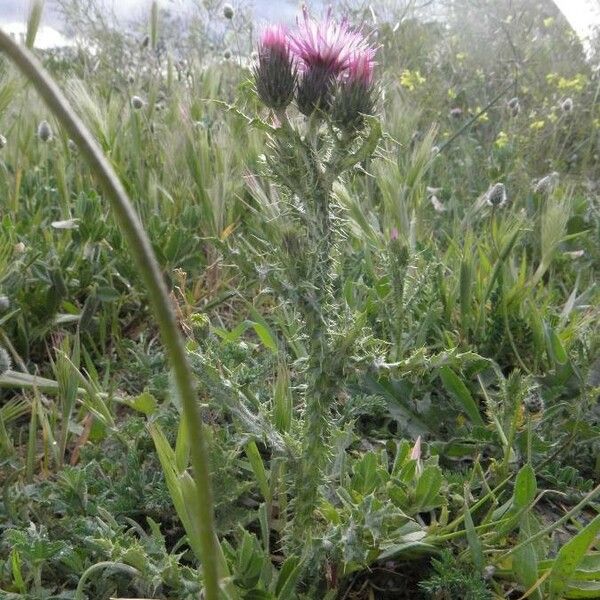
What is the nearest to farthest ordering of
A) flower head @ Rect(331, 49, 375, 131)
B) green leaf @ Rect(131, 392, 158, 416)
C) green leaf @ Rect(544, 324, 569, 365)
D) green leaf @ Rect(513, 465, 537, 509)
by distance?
flower head @ Rect(331, 49, 375, 131) < green leaf @ Rect(513, 465, 537, 509) < green leaf @ Rect(131, 392, 158, 416) < green leaf @ Rect(544, 324, 569, 365)

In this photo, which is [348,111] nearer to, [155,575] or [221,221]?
[155,575]

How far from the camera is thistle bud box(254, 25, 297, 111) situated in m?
0.95

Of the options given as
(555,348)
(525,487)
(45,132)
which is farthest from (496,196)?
(45,132)

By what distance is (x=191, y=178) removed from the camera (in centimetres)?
248

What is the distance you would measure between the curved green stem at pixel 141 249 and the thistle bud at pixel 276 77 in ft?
1.72

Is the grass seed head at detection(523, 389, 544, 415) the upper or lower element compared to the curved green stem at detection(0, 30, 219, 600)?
lower

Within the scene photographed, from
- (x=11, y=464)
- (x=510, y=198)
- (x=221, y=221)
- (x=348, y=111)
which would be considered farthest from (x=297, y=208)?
(x=510, y=198)

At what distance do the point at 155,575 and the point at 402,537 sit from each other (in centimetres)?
37

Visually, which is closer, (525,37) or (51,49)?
(525,37)

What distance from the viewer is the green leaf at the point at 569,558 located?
0.97 metres

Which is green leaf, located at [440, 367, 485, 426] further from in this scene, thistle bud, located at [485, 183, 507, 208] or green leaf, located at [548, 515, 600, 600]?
thistle bud, located at [485, 183, 507, 208]

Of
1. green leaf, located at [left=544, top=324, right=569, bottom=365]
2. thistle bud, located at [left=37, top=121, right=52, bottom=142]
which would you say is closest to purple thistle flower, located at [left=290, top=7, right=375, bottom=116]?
green leaf, located at [left=544, top=324, right=569, bottom=365]

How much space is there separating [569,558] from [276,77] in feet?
2.57

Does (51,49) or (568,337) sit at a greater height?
(51,49)
